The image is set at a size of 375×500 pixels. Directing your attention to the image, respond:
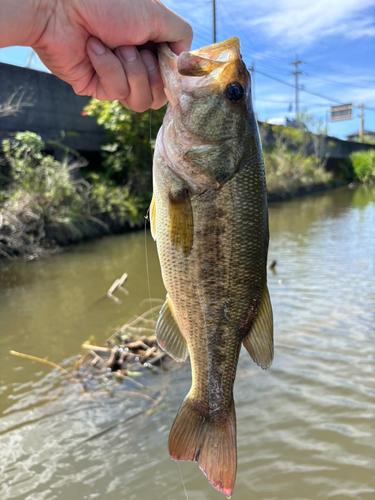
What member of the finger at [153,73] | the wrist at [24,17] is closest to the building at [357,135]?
the finger at [153,73]

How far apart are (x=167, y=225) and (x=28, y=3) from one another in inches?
40.3

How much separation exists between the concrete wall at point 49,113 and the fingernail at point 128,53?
13.5 m

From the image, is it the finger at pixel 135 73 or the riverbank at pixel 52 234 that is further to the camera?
the riverbank at pixel 52 234

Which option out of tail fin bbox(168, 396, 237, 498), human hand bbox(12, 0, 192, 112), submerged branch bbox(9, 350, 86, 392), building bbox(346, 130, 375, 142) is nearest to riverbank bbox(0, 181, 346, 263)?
submerged branch bbox(9, 350, 86, 392)

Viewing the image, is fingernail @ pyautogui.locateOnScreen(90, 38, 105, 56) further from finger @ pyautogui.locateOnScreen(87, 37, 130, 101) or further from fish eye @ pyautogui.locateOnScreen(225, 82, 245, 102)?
fish eye @ pyautogui.locateOnScreen(225, 82, 245, 102)

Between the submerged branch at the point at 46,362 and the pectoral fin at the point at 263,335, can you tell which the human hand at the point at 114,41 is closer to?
the pectoral fin at the point at 263,335

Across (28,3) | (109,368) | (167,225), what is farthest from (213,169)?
(109,368)

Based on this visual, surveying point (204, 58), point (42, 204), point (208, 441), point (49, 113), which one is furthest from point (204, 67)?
point (49, 113)

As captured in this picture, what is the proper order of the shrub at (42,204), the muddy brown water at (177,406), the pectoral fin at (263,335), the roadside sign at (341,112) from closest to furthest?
the pectoral fin at (263,335), the muddy brown water at (177,406), the shrub at (42,204), the roadside sign at (341,112)

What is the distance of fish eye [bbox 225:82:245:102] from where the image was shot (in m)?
1.63

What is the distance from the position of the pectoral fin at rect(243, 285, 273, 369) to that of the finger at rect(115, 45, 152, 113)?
0.99m

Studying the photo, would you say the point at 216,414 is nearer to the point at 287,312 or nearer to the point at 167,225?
the point at 167,225

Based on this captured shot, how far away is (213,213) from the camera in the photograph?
1607mm

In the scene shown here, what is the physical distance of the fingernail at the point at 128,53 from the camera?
1703mm
